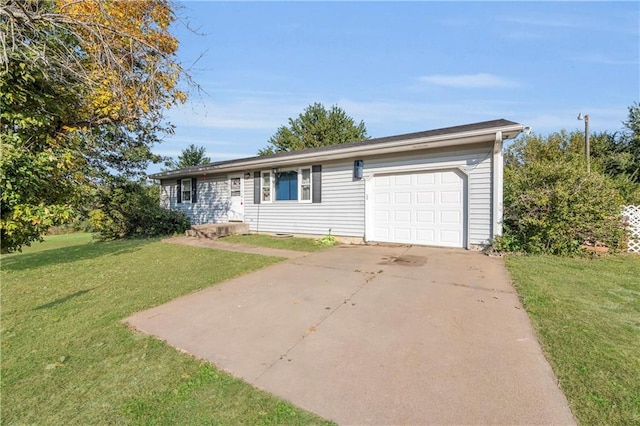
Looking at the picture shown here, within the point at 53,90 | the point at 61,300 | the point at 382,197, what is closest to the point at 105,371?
the point at 61,300

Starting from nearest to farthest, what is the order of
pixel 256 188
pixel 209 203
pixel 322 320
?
pixel 322 320, pixel 256 188, pixel 209 203

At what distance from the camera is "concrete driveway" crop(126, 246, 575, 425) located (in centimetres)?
188

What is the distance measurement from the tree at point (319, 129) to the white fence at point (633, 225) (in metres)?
23.0

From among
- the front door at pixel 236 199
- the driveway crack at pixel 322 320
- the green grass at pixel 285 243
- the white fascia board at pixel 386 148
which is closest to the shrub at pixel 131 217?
the front door at pixel 236 199

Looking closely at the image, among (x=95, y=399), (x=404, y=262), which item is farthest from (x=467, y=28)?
(x=95, y=399)

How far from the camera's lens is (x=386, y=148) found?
8133 millimetres

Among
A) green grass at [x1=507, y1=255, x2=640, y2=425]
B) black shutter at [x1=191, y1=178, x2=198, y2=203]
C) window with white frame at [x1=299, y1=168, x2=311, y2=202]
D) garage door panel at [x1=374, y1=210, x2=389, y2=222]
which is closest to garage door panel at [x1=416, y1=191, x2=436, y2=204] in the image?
garage door panel at [x1=374, y1=210, x2=389, y2=222]

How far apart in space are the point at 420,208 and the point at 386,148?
1.91m

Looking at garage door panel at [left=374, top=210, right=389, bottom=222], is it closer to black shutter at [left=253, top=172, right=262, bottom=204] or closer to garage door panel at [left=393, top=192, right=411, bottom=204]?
garage door panel at [left=393, top=192, right=411, bottom=204]

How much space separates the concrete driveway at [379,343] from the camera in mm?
1885

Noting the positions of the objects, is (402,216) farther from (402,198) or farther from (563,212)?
(563,212)

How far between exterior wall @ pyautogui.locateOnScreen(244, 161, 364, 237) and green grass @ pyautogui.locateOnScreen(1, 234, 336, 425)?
17.1ft

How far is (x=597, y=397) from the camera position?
1875 mm

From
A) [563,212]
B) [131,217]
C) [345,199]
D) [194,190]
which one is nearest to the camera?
[563,212]
